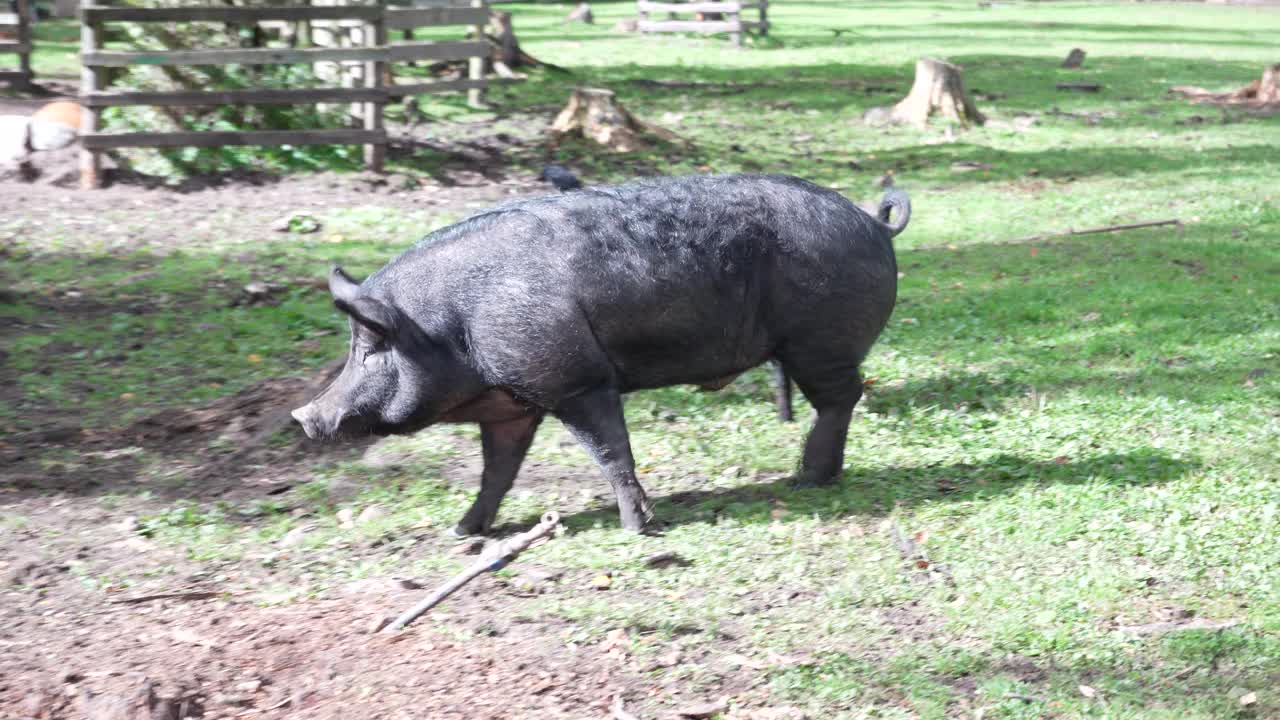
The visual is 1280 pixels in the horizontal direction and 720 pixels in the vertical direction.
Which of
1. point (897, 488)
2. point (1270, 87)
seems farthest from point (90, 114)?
point (1270, 87)

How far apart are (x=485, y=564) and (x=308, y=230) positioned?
7350mm

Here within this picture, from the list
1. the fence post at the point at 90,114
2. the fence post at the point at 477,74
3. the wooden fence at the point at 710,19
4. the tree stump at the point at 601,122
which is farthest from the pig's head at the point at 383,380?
the wooden fence at the point at 710,19

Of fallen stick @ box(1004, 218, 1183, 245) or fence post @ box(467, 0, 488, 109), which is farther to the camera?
fence post @ box(467, 0, 488, 109)

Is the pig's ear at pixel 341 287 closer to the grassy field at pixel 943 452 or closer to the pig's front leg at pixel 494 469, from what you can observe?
the pig's front leg at pixel 494 469

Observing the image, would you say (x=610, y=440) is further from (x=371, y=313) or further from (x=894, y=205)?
(x=894, y=205)

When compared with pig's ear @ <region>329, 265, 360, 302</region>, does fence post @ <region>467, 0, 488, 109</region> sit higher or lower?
higher

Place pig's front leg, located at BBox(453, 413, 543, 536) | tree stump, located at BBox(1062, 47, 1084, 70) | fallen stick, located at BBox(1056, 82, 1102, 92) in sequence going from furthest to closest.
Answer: tree stump, located at BBox(1062, 47, 1084, 70) < fallen stick, located at BBox(1056, 82, 1102, 92) < pig's front leg, located at BBox(453, 413, 543, 536)

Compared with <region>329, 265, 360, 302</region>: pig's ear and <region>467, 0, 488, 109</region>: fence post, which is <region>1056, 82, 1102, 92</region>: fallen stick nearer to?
<region>467, 0, 488, 109</region>: fence post

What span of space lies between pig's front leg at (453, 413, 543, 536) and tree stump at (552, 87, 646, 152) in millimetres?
9330

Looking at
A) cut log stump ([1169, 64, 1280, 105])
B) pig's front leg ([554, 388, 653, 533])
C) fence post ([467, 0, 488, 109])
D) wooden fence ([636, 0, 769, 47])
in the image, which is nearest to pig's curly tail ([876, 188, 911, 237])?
pig's front leg ([554, 388, 653, 533])

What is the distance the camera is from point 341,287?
5.43m

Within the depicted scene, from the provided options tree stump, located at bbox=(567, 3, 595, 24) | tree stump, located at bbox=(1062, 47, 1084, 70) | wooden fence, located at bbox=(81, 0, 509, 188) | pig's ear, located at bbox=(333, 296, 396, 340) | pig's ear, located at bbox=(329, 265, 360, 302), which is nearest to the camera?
pig's ear, located at bbox=(333, 296, 396, 340)

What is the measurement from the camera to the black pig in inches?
216

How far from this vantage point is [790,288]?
5902 mm
